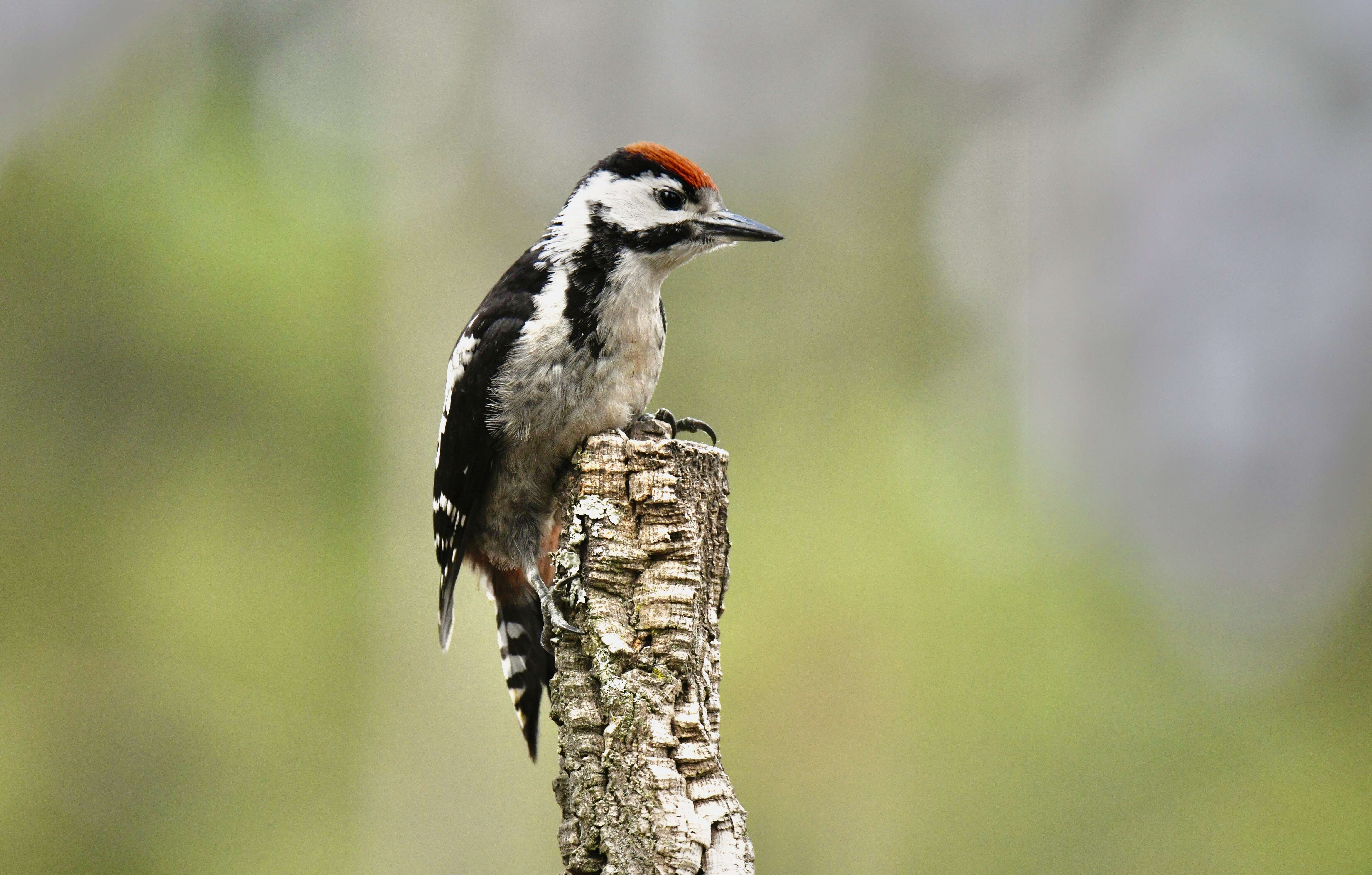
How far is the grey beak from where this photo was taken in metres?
2.43

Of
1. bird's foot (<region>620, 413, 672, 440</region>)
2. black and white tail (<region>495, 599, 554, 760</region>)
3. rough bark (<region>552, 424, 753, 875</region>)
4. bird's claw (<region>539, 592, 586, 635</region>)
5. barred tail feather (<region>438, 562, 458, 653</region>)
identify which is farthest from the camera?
black and white tail (<region>495, 599, 554, 760</region>)

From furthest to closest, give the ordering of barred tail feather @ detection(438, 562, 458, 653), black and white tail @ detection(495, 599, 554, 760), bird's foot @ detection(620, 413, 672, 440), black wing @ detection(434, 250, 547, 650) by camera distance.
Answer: black and white tail @ detection(495, 599, 554, 760) → barred tail feather @ detection(438, 562, 458, 653) → black wing @ detection(434, 250, 547, 650) → bird's foot @ detection(620, 413, 672, 440)

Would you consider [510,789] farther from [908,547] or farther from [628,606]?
[628,606]

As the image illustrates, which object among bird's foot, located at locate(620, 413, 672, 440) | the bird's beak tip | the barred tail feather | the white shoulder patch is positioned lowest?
the barred tail feather

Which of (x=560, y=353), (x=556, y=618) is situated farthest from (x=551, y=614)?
(x=560, y=353)

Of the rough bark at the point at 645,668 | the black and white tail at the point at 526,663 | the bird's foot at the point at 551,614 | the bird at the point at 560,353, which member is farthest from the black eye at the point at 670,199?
the black and white tail at the point at 526,663

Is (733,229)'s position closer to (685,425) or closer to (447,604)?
(685,425)

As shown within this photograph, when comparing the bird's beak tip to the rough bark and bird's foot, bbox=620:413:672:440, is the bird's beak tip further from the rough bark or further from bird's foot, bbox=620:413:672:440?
the rough bark

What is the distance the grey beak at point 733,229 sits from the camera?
95.8 inches

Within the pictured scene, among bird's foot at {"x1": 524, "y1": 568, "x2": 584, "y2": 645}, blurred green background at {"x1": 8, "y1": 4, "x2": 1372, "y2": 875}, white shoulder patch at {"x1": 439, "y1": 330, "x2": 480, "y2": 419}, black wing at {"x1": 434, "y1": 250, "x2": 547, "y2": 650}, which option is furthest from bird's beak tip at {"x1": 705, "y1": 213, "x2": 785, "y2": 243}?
blurred green background at {"x1": 8, "y1": 4, "x2": 1372, "y2": 875}

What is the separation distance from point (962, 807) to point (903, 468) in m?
2.00

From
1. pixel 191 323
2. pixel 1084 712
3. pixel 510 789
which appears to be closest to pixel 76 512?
pixel 191 323

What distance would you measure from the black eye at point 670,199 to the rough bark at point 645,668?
2.64 feet

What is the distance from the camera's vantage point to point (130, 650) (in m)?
4.71
